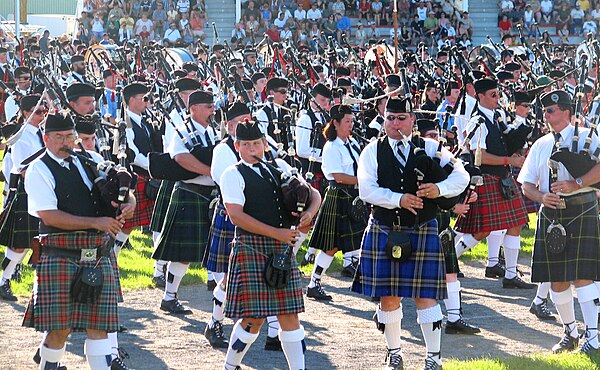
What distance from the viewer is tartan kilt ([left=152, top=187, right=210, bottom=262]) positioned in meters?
7.17

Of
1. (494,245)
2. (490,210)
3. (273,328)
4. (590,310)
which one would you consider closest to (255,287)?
(273,328)

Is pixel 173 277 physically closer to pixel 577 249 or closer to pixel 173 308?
pixel 173 308

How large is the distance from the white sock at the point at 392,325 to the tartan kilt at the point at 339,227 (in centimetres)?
214

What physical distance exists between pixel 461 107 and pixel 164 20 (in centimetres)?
1625

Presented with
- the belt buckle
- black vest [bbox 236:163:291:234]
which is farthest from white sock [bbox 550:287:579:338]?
the belt buckle

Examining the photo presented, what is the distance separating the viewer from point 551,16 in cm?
2488

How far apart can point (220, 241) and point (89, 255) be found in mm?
1510

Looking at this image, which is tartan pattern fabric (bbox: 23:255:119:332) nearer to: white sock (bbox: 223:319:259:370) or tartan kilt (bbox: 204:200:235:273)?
white sock (bbox: 223:319:259:370)

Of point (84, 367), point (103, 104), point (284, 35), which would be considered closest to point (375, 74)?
point (103, 104)

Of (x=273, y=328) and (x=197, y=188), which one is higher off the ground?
(x=197, y=188)

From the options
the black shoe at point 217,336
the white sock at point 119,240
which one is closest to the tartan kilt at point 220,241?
the black shoe at point 217,336

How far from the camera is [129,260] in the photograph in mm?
9320

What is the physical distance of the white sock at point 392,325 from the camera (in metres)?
5.72

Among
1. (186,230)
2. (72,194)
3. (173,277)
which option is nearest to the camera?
(72,194)
